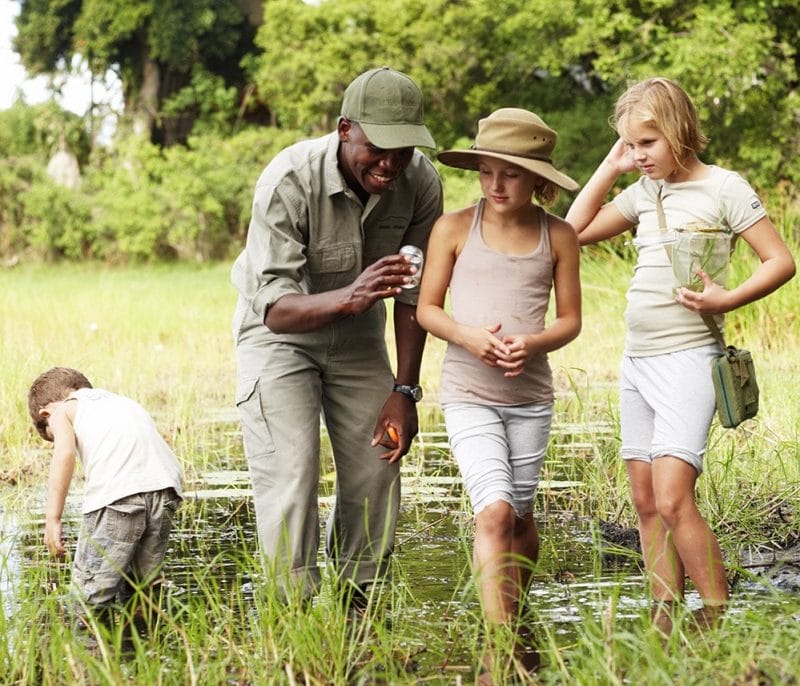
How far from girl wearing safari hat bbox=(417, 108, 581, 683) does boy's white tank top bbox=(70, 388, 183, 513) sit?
1286 millimetres

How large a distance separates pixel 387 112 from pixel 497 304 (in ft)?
2.21

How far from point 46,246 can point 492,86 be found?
11.1m

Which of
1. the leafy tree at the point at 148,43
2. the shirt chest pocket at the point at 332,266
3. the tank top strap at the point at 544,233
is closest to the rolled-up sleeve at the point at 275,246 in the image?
the shirt chest pocket at the point at 332,266

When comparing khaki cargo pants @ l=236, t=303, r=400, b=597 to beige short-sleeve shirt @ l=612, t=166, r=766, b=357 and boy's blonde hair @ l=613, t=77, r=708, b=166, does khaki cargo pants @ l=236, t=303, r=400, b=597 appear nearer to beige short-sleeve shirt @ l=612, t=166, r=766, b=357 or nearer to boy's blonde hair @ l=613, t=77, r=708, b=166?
beige short-sleeve shirt @ l=612, t=166, r=766, b=357

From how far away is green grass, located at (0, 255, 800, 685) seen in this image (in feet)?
11.2

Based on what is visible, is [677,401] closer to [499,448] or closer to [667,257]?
[667,257]

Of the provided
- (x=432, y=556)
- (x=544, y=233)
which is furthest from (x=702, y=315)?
(x=432, y=556)

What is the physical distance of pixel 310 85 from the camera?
1060 inches

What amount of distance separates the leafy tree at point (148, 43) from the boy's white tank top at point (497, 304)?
1065 inches

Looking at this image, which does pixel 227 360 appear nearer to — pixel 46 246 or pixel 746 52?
pixel 746 52

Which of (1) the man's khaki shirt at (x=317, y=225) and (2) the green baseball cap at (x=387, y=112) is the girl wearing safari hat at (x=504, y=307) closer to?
(2) the green baseball cap at (x=387, y=112)

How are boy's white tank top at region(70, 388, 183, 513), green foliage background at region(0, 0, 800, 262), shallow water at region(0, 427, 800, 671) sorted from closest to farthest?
shallow water at region(0, 427, 800, 671), boy's white tank top at region(70, 388, 183, 513), green foliage background at region(0, 0, 800, 262)

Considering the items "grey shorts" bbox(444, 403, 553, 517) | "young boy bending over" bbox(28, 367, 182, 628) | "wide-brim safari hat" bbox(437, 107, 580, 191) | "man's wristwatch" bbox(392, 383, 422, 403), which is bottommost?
"young boy bending over" bbox(28, 367, 182, 628)

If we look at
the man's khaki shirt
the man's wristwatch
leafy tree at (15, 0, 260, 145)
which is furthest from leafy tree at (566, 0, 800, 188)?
the man's wristwatch
